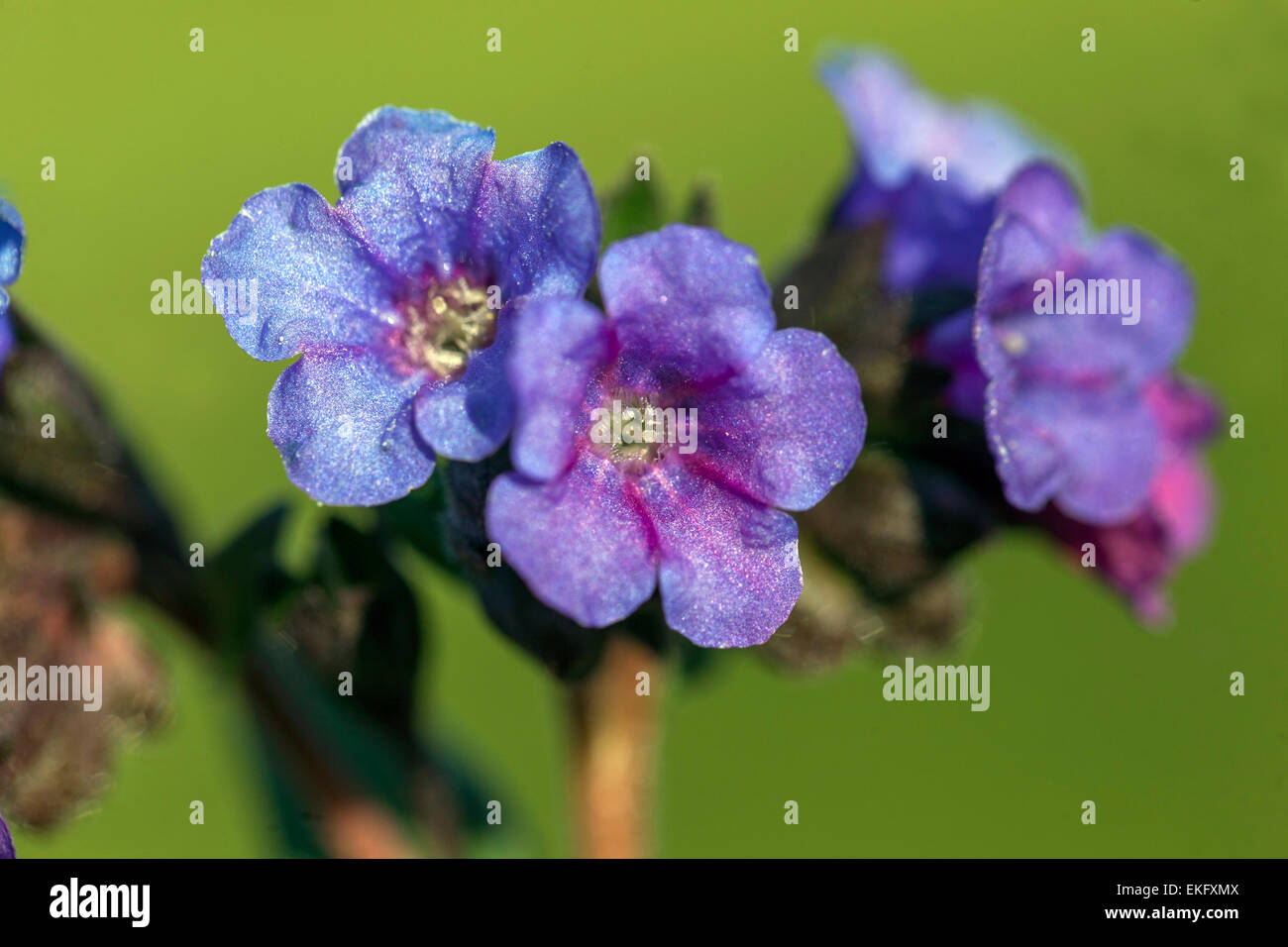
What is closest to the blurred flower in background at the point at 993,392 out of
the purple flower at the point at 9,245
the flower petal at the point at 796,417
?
the flower petal at the point at 796,417

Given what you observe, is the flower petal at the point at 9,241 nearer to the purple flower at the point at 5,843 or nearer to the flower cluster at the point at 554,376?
the flower cluster at the point at 554,376

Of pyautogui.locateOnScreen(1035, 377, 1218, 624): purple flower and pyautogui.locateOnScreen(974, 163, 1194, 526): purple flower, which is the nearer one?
pyautogui.locateOnScreen(974, 163, 1194, 526): purple flower

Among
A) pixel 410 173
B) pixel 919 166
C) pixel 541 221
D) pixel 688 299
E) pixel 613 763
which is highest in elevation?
pixel 919 166

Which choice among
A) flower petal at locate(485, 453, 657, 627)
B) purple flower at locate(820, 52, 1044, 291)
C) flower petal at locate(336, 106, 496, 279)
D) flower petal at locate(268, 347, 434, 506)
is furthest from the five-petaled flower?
purple flower at locate(820, 52, 1044, 291)

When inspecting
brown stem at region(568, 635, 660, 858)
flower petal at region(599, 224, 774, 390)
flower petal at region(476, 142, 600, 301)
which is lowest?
brown stem at region(568, 635, 660, 858)

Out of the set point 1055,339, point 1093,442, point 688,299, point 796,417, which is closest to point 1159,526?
point 1093,442

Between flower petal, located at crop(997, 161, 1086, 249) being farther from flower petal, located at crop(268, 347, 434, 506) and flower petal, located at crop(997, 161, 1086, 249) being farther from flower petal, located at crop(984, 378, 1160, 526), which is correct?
flower petal, located at crop(268, 347, 434, 506)

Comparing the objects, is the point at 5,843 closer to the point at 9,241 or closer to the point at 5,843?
the point at 5,843
